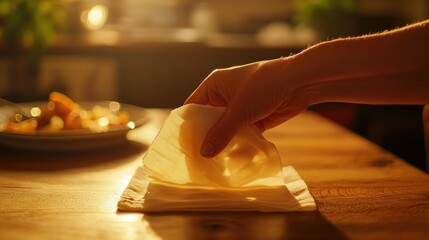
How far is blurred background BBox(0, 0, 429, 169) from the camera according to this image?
2.49m

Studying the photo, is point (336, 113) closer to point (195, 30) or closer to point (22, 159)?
point (195, 30)

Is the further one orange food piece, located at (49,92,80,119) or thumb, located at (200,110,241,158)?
orange food piece, located at (49,92,80,119)

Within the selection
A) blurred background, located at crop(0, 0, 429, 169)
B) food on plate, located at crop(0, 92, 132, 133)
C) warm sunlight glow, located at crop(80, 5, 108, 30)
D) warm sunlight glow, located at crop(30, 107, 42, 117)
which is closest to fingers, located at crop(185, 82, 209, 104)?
food on plate, located at crop(0, 92, 132, 133)

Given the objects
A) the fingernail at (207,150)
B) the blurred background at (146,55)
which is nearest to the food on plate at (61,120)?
the fingernail at (207,150)

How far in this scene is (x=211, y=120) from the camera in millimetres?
717

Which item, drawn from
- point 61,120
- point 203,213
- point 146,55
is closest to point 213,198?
point 203,213

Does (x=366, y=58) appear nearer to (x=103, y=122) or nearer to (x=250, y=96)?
(x=250, y=96)

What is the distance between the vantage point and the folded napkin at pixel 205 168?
2.28 feet

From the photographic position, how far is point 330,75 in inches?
28.9

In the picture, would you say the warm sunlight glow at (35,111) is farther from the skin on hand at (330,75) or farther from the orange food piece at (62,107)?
the skin on hand at (330,75)

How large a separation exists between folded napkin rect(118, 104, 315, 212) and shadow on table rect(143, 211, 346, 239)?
0.05m

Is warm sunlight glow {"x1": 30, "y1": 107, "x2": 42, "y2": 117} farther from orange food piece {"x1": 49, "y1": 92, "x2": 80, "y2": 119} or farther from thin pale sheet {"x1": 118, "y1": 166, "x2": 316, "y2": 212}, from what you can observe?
thin pale sheet {"x1": 118, "y1": 166, "x2": 316, "y2": 212}

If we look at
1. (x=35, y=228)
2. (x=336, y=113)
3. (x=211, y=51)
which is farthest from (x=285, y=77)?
(x=211, y=51)

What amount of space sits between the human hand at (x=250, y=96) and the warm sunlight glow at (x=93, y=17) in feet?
7.27
